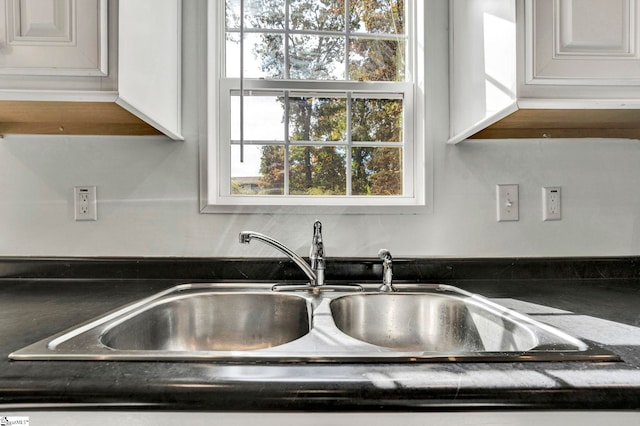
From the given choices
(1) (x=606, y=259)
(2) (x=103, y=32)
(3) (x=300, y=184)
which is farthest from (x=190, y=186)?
(1) (x=606, y=259)

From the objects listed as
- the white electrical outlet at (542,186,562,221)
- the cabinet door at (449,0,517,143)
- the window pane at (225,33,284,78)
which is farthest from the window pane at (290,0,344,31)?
the white electrical outlet at (542,186,562,221)

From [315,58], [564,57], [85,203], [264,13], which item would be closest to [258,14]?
[264,13]

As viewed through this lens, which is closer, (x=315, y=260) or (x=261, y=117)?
(x=315, y=260)

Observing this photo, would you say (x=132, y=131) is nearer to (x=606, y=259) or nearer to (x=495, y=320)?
(x=495, y=320)

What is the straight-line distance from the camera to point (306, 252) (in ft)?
4.29

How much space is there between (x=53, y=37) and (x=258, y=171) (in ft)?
2.44

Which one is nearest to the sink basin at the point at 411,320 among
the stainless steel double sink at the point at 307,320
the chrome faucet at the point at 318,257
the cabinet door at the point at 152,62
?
the stainless steel double sink at the point at 307,320

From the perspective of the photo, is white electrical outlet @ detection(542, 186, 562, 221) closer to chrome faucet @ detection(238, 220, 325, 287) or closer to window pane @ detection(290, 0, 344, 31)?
chrome faucet @ detection(238, 220, 325, 287)

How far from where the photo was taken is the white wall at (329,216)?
1295 mm

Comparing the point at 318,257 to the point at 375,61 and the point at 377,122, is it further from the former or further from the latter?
the point at 375,61

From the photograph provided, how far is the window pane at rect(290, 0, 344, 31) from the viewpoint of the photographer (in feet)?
4.78

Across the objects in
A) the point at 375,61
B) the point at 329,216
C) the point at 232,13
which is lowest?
the point at 329,216

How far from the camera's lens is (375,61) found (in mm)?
1471

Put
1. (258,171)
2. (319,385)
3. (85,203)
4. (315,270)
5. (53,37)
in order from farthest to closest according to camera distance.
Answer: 1. (258,171)
2. (85,203)
3. (315,270)
4. (53,37)
5. (319,385)
